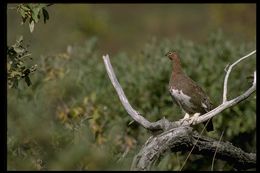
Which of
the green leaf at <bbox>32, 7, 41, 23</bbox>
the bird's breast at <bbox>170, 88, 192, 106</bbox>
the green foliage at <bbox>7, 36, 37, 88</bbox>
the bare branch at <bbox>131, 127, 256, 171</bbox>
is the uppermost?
the green leaf at <bbox>32, 7, 41, 23</bbox>

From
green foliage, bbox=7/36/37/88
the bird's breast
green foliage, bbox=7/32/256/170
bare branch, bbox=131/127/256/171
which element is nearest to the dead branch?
bare branch, bbox=131/127/256/171

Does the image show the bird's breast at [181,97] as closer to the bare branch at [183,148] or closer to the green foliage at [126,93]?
the bare branch at [183,148]

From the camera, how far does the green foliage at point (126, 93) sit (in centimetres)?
1025

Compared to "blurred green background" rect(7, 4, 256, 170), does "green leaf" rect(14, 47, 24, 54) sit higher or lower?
higher

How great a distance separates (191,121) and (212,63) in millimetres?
4475

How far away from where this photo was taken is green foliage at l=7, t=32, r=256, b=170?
1025cm

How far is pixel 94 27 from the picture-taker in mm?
27141

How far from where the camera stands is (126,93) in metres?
11.8

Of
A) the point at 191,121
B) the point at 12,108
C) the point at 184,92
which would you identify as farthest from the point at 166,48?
the point at 191,121

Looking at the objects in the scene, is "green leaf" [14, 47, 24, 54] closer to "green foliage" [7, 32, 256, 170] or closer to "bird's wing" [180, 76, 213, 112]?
"bird's wing" [180, 76, 213, 112]

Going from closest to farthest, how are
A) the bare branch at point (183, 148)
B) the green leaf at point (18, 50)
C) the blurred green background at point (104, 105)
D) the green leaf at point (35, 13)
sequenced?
1. the bare branch at point (183, 148)
2. the green leaf at point (35, 13)
3. the green leaf at point (18, 50)
4. the blurred green background at point (104, 105)

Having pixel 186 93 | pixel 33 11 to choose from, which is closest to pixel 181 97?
pixel 186 93

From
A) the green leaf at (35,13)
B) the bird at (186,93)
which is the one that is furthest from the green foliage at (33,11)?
the bird at (186,93)
